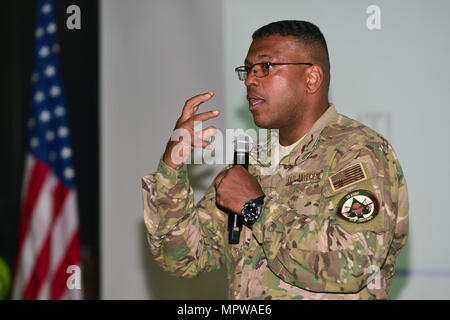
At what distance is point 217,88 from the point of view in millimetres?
3238

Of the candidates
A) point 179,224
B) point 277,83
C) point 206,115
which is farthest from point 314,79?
point 179,224

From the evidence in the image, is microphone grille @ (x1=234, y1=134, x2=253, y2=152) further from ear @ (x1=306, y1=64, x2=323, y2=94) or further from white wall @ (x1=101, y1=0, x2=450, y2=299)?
white wall @ (x1=101, y1=0, x2=450, y2=299)

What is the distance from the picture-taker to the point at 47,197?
11.1 ft

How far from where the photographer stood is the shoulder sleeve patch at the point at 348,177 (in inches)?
60.4

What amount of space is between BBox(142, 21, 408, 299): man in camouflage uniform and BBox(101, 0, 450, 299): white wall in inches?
43.1

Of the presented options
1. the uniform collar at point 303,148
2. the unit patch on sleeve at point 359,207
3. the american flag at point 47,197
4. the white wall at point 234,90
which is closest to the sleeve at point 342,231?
the unit patch on sleeve at point 359,207

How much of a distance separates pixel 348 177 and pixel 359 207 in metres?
0.10

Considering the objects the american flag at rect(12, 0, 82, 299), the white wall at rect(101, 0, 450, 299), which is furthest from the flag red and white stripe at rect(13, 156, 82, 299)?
the white wall at rect(101, 0, 450, 299)

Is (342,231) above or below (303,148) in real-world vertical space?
below

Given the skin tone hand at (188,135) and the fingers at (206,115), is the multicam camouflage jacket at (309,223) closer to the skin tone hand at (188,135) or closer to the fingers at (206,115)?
the skin tone hand at (188,135)

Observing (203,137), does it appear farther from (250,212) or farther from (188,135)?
(250,212)
